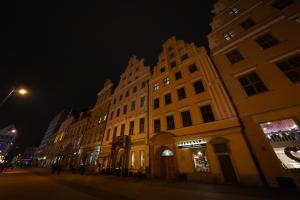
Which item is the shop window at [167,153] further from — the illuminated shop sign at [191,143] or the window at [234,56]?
the window at [234,56]

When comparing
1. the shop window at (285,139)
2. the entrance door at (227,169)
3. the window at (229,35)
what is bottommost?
the entrance door at (227,169)

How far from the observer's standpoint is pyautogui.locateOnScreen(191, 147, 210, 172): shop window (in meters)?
11.8

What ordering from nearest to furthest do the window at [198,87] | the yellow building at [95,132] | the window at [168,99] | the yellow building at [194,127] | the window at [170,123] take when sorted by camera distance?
1. the yellow building at [194,127]
2. the window at [198,87]
3. the window at [170,123]
4. the window at [168,99]
5. the yellow building at [95,132]

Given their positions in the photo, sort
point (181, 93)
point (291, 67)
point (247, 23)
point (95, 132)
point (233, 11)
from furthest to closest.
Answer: point (95, 132) → point (233, 11) → point (181, 93) → point (247, 23) → point (291, 67)

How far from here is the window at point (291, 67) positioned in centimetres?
1017

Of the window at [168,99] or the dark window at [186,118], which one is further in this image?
the window at [168,99]

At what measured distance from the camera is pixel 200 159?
12289 millimetres

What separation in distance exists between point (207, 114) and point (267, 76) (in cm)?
594

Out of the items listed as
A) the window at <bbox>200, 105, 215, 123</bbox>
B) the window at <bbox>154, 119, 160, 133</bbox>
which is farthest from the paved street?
the window at <bbox>154, 119, 160, 133</bbox>

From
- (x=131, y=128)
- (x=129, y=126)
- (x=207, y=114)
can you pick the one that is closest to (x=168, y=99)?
(x=207, y=114)

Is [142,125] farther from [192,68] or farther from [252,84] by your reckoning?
[252,84]

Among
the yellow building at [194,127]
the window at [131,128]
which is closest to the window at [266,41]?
the yellow building at [194,127]

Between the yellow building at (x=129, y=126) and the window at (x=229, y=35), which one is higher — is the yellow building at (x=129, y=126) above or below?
below

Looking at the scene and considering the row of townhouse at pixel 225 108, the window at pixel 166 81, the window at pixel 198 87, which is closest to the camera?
the row of townhouse at pixel 225 108
